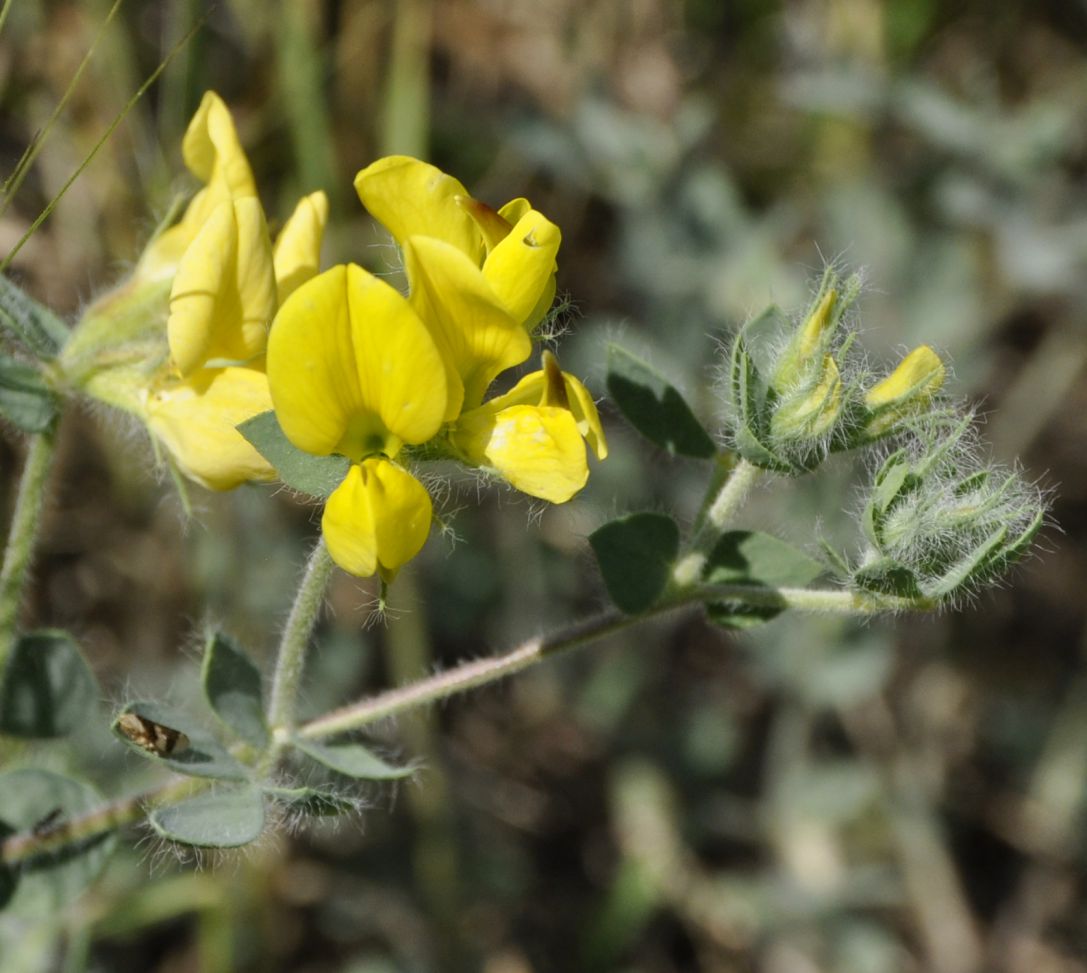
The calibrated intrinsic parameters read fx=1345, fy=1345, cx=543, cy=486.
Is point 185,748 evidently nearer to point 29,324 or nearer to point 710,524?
point 29,324

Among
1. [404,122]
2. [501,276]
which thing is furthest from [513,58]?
[501,276]

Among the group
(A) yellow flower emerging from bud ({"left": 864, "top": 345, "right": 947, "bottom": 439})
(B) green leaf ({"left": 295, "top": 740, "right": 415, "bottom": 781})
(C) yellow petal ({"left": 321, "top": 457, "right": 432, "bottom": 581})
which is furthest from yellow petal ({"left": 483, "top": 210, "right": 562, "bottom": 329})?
(B) green leaf ({"left": 295, "top": 740, "right": 415, "bottom": 781})

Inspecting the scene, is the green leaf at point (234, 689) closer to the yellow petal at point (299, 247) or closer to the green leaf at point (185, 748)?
the green leaf at point (185, 748)

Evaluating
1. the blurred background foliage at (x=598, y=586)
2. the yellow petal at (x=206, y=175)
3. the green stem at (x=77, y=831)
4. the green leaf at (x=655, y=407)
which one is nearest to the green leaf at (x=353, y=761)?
the green stem at (x=77, y=831)

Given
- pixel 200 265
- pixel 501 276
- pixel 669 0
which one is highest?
pixel 501 276

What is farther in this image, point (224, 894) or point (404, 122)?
point (404, 122)

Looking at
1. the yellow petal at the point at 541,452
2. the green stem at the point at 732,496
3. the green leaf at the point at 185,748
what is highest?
the yellow petal at the point at 541,452

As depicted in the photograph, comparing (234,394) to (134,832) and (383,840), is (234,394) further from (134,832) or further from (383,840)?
(383,840)
